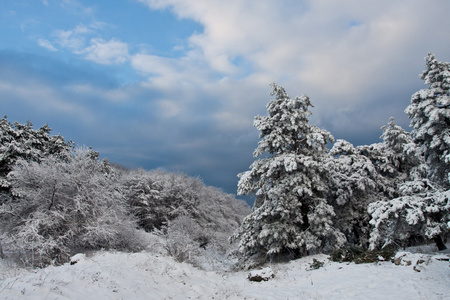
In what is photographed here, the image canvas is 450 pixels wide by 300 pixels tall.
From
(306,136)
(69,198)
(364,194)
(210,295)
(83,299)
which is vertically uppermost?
(306,136)

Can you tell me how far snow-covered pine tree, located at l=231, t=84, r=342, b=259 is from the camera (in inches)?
651

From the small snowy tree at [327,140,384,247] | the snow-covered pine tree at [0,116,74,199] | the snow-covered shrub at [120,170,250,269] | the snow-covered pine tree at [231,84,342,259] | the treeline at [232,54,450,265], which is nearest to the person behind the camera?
the treeline at [232,54,450,265]

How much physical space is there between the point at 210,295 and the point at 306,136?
1223 cm

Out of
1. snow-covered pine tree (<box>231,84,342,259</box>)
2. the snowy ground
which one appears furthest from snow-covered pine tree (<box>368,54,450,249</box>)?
snow-covered pine tree (<box>231,84,342,259</box>)

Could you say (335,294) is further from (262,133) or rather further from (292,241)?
(262,133)

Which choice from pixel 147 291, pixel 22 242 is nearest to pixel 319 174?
pixel 147 291

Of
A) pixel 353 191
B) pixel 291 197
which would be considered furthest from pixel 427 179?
pixel 291 197

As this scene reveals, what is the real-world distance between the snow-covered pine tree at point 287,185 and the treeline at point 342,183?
0.22ft

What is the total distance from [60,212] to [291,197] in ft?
46.6

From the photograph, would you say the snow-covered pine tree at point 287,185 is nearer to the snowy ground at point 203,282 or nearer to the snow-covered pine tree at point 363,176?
the snow-covered pine tree at point 363,176

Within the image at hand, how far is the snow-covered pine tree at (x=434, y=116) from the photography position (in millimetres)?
13742

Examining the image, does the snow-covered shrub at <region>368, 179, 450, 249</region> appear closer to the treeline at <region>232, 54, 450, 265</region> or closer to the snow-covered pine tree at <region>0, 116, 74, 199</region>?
the treeline at <region>232, 54, 450, 265</region>

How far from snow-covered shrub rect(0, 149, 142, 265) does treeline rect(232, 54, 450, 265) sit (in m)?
9.37

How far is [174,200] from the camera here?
44750 millimetres
